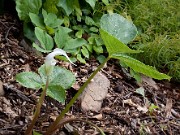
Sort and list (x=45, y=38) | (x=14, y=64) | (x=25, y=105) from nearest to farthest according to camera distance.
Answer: (x=45, y=38), (x=25, y=105), (x=14, y=64)

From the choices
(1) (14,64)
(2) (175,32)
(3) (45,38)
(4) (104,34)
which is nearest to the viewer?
(4) (104,34)

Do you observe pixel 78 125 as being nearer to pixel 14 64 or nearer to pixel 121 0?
pixel 14 64

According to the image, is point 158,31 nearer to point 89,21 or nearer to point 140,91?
point 89,21

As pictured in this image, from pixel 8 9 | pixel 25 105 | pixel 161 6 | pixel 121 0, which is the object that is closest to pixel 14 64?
pixel 25 105

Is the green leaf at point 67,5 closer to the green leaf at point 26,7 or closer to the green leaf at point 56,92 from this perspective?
the green leaf at point 26,7

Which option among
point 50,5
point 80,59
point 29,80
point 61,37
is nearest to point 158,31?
point 80,59

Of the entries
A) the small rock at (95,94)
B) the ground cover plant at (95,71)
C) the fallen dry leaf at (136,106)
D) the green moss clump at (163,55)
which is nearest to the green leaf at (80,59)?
the small rock at (95,94)

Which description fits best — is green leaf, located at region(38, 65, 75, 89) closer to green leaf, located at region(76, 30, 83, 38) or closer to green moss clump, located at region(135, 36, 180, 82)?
green leaf, located at region(76, 30, 83, 38)
